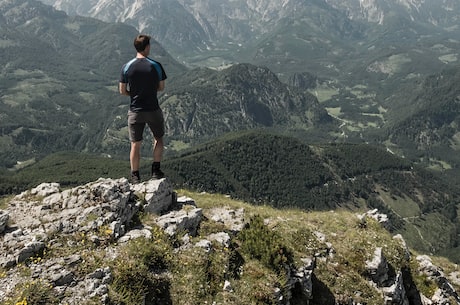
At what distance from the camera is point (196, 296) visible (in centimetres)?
1980

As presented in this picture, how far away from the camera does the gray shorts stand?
84.3 ft

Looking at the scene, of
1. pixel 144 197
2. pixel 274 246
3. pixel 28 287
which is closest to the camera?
pixel 28 287

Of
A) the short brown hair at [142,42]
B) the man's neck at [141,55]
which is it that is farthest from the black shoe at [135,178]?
the short brown hair at [142,42]

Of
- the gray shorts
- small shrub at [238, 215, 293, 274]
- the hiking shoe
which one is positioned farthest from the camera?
the hiking shoe

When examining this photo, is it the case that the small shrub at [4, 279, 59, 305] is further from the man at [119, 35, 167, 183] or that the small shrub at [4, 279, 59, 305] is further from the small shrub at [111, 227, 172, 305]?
the man at [119, 35, 167, 183]

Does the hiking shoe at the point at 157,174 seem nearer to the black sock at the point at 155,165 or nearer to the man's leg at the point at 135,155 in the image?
the black sock at the point at 155,165

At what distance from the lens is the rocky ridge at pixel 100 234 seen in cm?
1802

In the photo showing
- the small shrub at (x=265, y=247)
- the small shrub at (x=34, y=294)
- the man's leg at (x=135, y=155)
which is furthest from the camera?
the man's leg at (x=135, y=155)

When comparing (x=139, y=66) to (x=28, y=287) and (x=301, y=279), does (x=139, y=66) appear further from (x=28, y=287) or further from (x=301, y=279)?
(x=301, y=279)

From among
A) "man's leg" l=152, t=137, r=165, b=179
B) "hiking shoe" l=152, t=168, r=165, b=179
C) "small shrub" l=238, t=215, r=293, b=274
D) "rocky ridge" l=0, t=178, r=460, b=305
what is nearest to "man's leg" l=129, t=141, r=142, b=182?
"man's leg" l=152, t=137, r=165, b=179

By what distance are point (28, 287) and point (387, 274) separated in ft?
75.1

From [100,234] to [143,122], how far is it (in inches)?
315

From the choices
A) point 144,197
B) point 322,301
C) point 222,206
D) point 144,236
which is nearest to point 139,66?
point 144,197

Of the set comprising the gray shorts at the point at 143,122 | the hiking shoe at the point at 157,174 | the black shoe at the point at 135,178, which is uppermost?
the gray shorts at the point at 143,122
